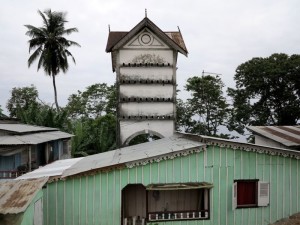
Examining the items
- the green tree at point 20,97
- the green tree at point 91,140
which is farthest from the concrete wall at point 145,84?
the green tree at point 20,97

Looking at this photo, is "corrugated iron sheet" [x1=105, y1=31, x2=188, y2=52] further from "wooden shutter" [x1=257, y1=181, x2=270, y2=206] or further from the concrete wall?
"wooden shutter" [x1=257, y1=181, x2=270, y2=206]

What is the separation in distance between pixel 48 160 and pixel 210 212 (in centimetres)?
1323

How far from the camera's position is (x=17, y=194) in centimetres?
797

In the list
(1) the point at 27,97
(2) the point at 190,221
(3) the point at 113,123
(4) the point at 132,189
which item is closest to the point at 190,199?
(2) the point at 190,221

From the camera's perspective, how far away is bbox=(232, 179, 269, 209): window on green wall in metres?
11.3

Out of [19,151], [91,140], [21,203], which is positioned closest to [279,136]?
[21,203]

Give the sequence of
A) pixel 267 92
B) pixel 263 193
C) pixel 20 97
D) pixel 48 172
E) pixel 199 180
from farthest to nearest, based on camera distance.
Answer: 1. pixel 20 97
2. pixel 267 92
3. pixel 48 172
4. pixel 263 193
5. pixel 199 180

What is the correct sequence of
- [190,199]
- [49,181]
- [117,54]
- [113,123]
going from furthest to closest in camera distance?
[113,123] < [117,54] < [190,199] < [49,181]

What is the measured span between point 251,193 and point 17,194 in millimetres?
7677

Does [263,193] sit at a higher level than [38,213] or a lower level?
higher

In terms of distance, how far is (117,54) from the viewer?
19.5m

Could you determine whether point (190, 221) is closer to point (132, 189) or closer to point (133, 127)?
point (132, 189)

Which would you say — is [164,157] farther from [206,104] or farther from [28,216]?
[206,104]

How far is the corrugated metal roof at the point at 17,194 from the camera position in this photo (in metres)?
6.94
